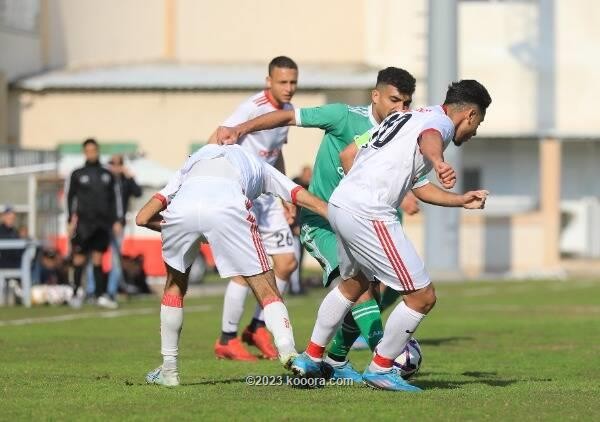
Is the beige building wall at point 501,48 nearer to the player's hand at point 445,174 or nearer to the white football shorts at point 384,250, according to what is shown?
the white football shorts at point 384,250

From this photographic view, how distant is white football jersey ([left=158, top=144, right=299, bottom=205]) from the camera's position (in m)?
10.4

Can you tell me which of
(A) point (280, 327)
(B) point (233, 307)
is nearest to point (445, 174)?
(A) point (280, 327)

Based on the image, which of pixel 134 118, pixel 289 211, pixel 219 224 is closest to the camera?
pixel 219 224

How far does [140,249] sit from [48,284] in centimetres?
533

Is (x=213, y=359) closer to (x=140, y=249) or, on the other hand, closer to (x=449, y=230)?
(x=140, y=249)

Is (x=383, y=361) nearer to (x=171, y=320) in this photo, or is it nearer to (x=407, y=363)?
(x=407, y=363)

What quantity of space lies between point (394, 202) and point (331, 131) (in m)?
1.79

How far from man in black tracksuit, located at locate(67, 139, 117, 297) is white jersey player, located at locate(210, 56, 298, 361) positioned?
8858 mm

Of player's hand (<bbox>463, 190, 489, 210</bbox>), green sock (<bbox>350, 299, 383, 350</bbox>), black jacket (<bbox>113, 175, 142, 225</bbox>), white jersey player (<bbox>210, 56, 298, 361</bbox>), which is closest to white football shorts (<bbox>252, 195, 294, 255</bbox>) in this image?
white jersey player (<bbox>210, 56, 298, 361</bbox>)

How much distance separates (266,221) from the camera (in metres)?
14.2

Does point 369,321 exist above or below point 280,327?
below

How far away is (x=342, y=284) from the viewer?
10.7 metres

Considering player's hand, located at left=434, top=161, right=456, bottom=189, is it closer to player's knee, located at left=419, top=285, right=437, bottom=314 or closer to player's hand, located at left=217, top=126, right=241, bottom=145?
player's knee, located at left=419, top=285, right=437, bottom=314

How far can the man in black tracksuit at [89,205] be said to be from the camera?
2294 cm
